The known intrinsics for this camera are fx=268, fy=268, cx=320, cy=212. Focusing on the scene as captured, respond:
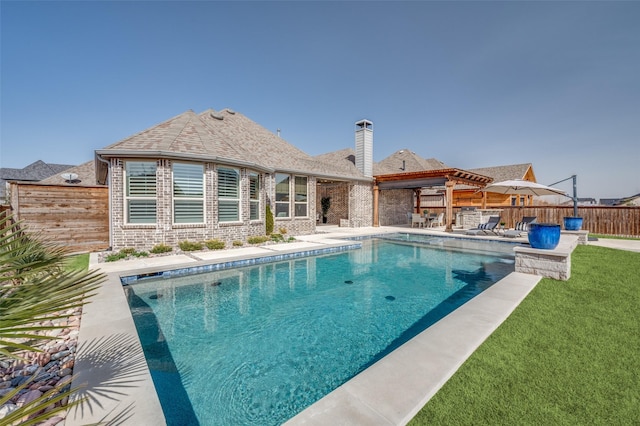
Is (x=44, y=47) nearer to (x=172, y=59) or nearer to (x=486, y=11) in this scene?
(x=172, y=59)

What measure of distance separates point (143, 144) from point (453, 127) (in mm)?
21509

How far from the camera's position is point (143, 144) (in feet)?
31.0

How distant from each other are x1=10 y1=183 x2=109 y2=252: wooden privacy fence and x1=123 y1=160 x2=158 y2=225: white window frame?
2266mm

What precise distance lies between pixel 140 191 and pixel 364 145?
14.8 m

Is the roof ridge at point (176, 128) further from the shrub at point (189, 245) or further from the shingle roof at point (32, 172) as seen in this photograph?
the shingle roof at point (32, 172)

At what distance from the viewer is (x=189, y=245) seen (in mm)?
9703

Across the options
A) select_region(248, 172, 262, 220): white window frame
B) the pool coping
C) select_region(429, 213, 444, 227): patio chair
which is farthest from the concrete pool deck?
select_region(429, 213, 444, 227): patio chair

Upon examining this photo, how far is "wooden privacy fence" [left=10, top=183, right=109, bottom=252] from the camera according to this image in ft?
30.7

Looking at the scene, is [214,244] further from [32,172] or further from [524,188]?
[32,172]

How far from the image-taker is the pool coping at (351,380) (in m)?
2.27

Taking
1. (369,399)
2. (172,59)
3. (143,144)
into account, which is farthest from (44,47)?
(369,399)

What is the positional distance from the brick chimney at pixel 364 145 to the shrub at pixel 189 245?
13.3m

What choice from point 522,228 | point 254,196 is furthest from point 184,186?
point 522,228

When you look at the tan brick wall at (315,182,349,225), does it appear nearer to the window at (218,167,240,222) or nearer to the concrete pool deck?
the window at (218,167,240,222)
